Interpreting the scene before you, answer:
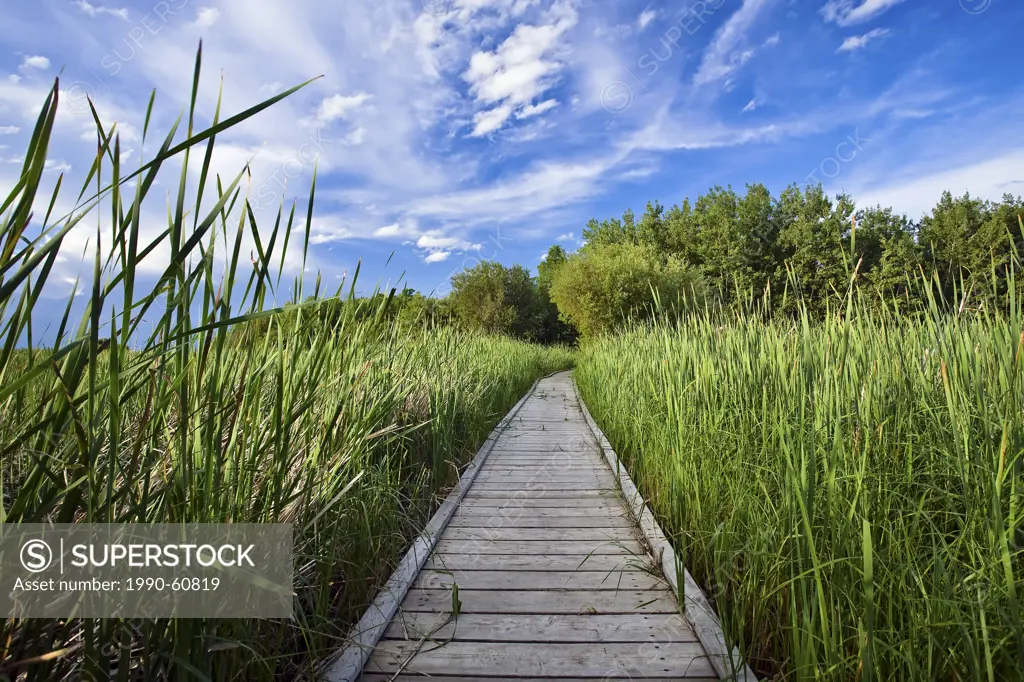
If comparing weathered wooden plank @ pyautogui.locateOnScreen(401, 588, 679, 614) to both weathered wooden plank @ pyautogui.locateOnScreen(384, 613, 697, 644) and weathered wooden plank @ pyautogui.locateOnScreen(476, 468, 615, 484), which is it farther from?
weathered wooden plank @ pyautogui.locateOnScreen(476, 468, 615, 484)

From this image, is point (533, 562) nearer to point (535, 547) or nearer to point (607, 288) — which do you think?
point (535, 547)

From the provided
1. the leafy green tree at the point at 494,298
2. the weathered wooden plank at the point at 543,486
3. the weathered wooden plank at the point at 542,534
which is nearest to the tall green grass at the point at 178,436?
the weathered wooden plank at the point at 542,534

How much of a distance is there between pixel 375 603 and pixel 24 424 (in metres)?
1.35

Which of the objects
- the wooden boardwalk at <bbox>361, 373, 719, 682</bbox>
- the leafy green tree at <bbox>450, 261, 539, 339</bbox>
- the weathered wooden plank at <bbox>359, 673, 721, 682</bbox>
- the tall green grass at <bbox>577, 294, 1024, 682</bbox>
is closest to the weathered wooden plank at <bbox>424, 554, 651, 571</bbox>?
the wooden boardwalk at <bbox>361, 373, 719, 682</bbox>

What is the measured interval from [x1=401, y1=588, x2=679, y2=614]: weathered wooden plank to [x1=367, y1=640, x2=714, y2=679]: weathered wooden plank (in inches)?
10.0

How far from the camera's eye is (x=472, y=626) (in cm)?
214

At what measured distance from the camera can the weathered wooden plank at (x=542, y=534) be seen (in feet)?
10.2

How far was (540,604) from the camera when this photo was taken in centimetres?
232

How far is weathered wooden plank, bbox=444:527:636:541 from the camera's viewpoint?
3098 mm

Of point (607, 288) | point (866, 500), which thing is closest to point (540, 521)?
point (866, 500)

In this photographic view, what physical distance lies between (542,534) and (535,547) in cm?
21

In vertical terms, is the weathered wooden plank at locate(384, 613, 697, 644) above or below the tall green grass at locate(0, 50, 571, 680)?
below

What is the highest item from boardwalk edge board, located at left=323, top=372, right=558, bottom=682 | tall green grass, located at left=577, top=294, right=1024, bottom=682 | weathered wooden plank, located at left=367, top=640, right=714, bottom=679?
tall green grass, located at left=577, top=294, right=1024, bottom=682

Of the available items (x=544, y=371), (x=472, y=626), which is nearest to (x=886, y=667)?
(x=472, y=626)
